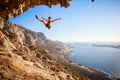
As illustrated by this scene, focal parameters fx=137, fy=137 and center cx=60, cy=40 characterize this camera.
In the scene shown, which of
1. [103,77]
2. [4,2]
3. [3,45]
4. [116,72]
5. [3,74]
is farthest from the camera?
[116,72]

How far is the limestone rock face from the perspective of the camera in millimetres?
18672

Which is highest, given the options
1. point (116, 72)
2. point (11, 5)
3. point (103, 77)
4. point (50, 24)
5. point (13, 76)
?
point (11, 5)

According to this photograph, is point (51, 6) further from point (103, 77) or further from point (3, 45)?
point (103, 77)

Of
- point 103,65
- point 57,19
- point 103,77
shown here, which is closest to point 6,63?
point 57,19

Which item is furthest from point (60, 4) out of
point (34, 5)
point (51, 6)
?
point (34, 5)

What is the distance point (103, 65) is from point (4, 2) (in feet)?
498

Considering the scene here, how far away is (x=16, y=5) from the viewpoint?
19359 mm

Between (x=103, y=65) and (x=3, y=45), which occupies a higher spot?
(x=3, y=45)

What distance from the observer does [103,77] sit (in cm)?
8950

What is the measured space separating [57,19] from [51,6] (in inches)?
216

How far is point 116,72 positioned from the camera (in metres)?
135

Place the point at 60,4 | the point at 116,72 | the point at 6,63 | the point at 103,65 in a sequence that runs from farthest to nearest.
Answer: the point at 103,65 → the point at 116,72 → the point at 60,4 → the point at 6,63

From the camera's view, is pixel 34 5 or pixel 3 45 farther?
pixel 34 5

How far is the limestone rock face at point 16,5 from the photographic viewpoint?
18672 mm
